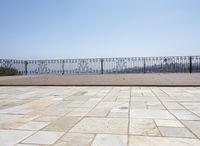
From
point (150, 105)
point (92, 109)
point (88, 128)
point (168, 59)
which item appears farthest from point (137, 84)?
point (168, 59)

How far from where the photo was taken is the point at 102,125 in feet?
12.8

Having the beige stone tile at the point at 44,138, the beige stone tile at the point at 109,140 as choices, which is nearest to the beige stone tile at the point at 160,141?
the beige stone tile at the point at 109,140

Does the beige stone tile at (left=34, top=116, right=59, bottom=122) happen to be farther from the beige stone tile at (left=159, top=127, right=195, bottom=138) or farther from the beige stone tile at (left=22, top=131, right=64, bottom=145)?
the beige stone tile at (left=159, top=127, right=195, bottom=138)

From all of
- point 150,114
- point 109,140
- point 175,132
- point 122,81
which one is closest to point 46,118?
point 109,140

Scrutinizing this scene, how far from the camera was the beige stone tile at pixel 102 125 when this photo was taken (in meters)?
3.63

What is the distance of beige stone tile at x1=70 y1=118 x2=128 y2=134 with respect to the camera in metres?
3.63

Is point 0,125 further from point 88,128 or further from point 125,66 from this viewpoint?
point 125,66

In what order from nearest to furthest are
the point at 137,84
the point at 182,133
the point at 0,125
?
the point at 182,133 → the point at 0,125 → the point at 137,84

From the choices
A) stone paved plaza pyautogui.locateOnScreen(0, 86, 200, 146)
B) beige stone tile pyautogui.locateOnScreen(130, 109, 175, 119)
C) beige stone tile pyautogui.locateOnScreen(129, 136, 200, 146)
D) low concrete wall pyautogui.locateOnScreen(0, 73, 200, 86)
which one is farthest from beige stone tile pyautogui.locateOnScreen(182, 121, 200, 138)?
low concrete wall pyautogui.locateOnScreen(0, 73, 200, 86)

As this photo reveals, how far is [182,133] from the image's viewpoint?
343 centimetres

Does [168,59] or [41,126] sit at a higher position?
[168,59]

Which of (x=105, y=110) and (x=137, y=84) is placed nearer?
(x=105, y=110)

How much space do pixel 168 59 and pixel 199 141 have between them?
1674 centimetres

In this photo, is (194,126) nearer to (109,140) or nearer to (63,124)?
(109,140)
